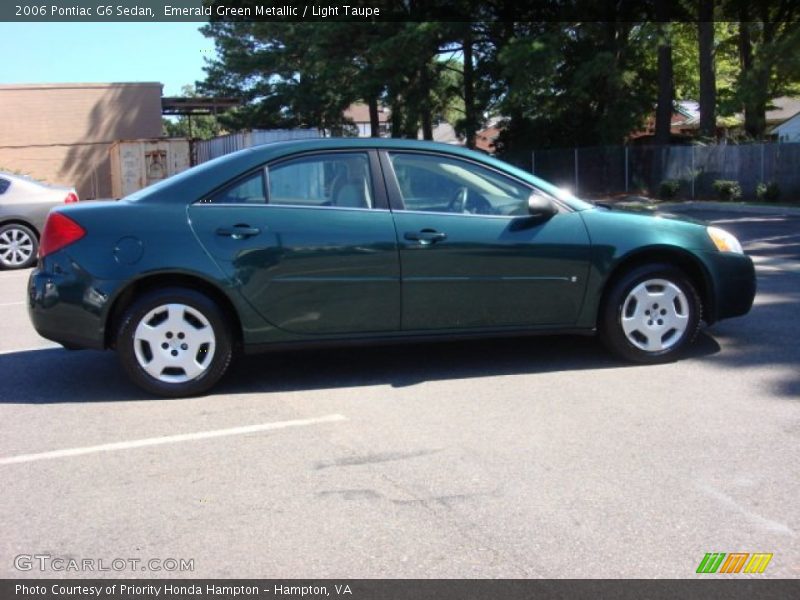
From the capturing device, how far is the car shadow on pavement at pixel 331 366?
561 cm

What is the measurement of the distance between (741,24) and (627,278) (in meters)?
29.9

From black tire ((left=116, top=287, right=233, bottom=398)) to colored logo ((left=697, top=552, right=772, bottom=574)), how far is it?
3.18 meters

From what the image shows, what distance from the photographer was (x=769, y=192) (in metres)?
22.8

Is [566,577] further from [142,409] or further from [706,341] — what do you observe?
[706,341]

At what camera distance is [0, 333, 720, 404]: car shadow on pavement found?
5613mm

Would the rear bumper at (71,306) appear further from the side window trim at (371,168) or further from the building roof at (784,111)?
the building roof at (784,111)

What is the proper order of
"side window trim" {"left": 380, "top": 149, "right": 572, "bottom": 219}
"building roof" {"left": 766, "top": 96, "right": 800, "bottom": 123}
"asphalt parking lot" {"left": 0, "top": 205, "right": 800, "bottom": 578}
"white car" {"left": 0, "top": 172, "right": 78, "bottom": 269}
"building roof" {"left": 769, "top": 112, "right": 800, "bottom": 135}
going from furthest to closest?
"building roof" {"left": 766, "top": 96, "right": 800, "bottom": 123} < "building roof" {"left": 769, "top": 112, "right": 800, "bottom": 135} < "white car" {"left": 0, "top": 172, "right": 78, "bottom": 269} < "side window trim" {"left": 380, "top": 149, "right": 572, "bottom": 219} < "asphalt parking lot" {"left": 0, "top": 205, "right": 800, "bottom": 578}

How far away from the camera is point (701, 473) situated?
3.99m

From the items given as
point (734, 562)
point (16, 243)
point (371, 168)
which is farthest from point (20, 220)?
point (734, 562)

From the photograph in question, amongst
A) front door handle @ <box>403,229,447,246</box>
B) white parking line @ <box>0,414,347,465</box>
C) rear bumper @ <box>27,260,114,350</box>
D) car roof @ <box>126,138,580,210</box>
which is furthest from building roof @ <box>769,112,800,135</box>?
rear bumper @ <box>27,260,114,350</box>

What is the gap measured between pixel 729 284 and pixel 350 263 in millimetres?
2694

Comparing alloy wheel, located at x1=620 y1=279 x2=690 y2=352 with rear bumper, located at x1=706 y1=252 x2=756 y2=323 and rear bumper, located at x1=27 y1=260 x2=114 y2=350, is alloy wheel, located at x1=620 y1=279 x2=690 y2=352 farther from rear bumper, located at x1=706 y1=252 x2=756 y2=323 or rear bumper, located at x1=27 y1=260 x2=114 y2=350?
rear bumper, located at x1=27 y1=260 x2=114 y2=350

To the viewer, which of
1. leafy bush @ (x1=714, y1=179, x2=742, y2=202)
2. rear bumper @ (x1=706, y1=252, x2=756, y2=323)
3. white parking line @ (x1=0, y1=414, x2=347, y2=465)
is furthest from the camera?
leafy bush @ (x1=714, y1=179, x2=742, y2=202)

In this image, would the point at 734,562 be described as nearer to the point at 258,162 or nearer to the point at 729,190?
the point at 258,162
